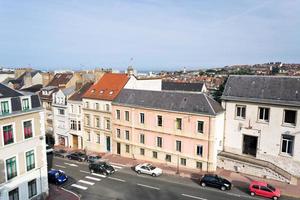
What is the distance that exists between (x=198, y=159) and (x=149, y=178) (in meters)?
8.28

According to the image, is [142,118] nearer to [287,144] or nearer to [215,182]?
[215,182]

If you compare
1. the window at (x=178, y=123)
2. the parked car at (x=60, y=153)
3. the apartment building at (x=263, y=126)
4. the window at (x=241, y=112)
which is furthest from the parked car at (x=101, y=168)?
the window at (x=241, y=112)

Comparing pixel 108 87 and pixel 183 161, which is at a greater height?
pixel 108 87

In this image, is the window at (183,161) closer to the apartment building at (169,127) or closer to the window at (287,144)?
the apartment building at (169,127)

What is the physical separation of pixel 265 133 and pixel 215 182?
36.4 feet

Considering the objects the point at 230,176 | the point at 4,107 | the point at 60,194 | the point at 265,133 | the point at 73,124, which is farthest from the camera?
the point at 73,124

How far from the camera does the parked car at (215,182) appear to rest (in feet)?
112

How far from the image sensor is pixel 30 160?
30.2m

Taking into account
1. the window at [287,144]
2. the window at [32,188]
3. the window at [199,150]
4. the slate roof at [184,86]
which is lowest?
Result: the window at [32,188]

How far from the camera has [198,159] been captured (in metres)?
41.1

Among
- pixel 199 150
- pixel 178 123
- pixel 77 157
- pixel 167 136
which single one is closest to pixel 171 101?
pixel 178 123

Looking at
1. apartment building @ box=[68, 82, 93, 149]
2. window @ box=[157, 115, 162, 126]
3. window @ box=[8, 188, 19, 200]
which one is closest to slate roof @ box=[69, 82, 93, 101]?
apartment building @ box=[68, 82, 93, 149]

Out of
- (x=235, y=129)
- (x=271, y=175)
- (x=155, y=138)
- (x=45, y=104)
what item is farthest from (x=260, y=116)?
(x=45, y=104)

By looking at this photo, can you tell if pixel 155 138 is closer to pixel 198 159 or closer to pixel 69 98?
pixel 198 159
